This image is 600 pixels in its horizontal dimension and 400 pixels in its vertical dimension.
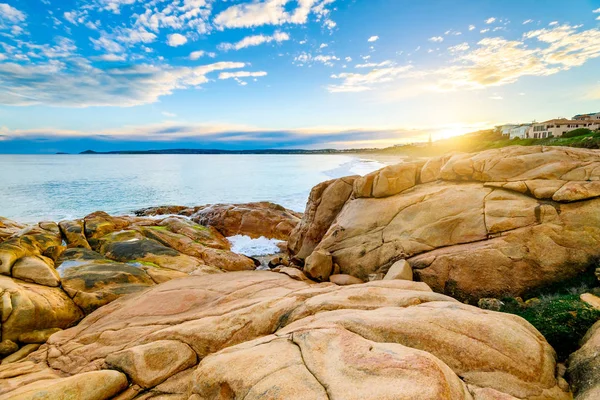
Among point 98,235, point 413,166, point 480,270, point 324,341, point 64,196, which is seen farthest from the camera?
point 64,196

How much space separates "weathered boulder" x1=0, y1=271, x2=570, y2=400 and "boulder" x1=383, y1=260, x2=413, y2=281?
75.8 inches

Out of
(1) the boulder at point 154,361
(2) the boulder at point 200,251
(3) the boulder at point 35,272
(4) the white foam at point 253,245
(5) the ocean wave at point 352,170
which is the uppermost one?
(3) the boulder at point 35,272

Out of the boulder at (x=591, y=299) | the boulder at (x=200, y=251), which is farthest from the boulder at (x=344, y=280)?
A: the boulder at (x=200, y=251)

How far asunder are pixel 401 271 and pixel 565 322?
4.87 m

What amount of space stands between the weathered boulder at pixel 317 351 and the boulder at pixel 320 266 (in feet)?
14.6

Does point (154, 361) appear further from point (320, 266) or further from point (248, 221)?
Answer: point (248, 221)

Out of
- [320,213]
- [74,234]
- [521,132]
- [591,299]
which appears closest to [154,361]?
[591,299]

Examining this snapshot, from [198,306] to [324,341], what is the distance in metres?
6.08

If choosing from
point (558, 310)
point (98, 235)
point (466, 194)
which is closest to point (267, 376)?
point (558, 310)

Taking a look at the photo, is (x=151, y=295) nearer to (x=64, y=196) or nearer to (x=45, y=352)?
(x=45, y=352)

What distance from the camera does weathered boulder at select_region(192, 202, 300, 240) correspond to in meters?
27.2

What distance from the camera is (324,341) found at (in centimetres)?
537

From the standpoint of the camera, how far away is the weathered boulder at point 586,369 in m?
4.96

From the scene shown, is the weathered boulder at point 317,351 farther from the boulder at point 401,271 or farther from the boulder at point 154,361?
the boulder at point 401,271
